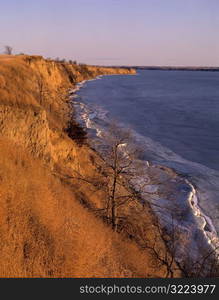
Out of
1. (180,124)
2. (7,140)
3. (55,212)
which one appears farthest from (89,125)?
(55,212)

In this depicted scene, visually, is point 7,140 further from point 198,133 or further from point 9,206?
point 198,133

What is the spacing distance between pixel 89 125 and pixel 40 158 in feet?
58.6

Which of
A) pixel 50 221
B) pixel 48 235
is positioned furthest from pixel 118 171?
pixel 48 235

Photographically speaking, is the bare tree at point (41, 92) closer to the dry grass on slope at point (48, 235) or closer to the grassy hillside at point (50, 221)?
the grassy hillside at point (50, 221)

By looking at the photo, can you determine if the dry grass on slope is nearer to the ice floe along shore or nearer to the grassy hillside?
the grassy hillside

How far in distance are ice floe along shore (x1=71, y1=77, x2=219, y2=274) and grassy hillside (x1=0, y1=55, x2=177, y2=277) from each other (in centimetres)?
91

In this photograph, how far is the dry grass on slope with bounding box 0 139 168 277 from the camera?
7.31 metres

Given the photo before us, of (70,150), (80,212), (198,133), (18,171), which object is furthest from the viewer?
(198,133)

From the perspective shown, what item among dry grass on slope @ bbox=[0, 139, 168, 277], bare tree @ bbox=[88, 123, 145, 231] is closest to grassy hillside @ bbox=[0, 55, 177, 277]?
dry grass on slope @ bbox=[0, 139, 168, 277]

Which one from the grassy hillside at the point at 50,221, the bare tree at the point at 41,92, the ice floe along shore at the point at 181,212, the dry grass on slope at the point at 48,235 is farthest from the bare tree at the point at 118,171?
the bare tree at the point at 41,92

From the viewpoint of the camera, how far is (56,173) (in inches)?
533

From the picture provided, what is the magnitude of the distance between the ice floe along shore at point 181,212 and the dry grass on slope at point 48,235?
2.34 meters

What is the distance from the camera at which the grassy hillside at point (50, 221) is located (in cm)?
748

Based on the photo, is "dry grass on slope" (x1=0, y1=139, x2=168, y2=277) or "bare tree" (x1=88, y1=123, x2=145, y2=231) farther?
"bare tree" (x1=88, y1=123, x2=145, y2=231)
